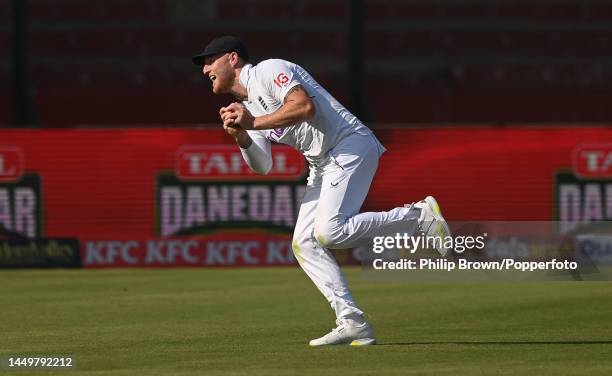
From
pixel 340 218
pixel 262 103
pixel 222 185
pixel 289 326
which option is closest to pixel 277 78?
pixel 262 103

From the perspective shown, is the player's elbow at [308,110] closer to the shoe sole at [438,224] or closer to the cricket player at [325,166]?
the cricket player at [325,166]

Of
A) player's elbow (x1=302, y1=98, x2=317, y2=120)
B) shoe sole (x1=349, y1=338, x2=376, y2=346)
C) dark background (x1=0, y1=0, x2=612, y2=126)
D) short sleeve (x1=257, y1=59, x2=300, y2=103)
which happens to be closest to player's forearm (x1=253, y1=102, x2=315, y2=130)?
player's elbow (x1=302, y1=98, x2=317, y2=120)

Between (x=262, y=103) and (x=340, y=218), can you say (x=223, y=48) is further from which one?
(x=340, y=218)

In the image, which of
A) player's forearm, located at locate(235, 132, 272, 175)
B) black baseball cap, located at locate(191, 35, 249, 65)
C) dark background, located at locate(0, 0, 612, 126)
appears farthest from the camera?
dark background, located at locate(0, 0, 612, 126)

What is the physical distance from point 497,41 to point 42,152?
19.1 m

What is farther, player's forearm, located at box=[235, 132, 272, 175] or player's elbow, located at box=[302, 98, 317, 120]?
player's forearm, located at box=[235, 132, 272, 175]

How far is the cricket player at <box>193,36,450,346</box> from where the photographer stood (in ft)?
31.2

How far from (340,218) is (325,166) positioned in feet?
1.54

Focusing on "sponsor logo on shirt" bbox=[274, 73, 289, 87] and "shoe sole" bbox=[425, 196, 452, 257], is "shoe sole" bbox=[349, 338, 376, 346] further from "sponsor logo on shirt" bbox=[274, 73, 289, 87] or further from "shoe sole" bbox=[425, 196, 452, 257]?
"sponsor logo on shirt" bbox=[274, 73, 289, 87]

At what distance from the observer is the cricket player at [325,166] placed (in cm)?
951

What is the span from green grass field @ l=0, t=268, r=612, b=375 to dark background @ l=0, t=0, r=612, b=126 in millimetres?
17003

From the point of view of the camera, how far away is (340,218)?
31.2 feet

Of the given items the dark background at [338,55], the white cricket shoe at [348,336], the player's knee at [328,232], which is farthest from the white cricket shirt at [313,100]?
the dark background at [338,55]

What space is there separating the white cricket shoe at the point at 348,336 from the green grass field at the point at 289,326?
0.14m
